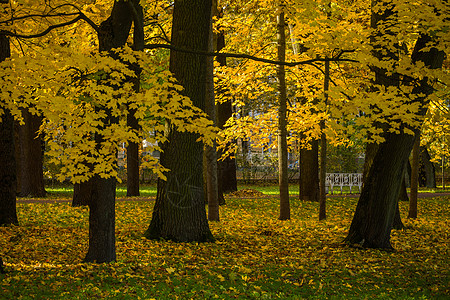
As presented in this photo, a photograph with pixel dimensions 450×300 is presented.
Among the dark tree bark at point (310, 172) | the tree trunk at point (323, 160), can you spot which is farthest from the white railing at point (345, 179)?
the tree trunk at point (323, 160)

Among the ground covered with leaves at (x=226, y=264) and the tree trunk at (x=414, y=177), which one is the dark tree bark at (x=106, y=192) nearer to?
the ground covered with leaves at (x=226, y=264)

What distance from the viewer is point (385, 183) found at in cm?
1030

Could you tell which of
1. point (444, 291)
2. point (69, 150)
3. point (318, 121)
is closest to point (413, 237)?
point (318, 121)

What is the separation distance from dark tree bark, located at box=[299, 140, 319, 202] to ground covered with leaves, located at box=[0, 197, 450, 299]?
4.67m

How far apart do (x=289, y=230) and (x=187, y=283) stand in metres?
6.32

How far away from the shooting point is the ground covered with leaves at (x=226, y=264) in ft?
22.3

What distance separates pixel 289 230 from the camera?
515 inches

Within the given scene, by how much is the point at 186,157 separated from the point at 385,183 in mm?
3930

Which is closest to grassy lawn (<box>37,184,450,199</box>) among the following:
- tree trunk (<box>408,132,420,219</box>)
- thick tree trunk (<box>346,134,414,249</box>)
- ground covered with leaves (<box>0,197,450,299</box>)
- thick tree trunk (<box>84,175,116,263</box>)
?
ground covered with leaves (<box>0,197,450,299</box>)

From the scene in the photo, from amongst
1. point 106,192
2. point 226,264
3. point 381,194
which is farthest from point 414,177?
point 106,192

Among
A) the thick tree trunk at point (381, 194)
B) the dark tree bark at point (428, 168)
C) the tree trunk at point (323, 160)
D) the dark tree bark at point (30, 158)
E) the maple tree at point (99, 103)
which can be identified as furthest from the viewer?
the dark tree bark at point (428, 168)

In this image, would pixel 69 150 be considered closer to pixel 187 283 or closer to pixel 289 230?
pixel 187 283

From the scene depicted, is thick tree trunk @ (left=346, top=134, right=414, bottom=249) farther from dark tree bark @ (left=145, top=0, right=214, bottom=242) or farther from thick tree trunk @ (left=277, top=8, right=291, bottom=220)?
thick tree trunk @ (left=277, top=8, right=291, bottom=220)

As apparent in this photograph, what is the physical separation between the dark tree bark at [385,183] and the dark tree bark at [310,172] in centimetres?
768
